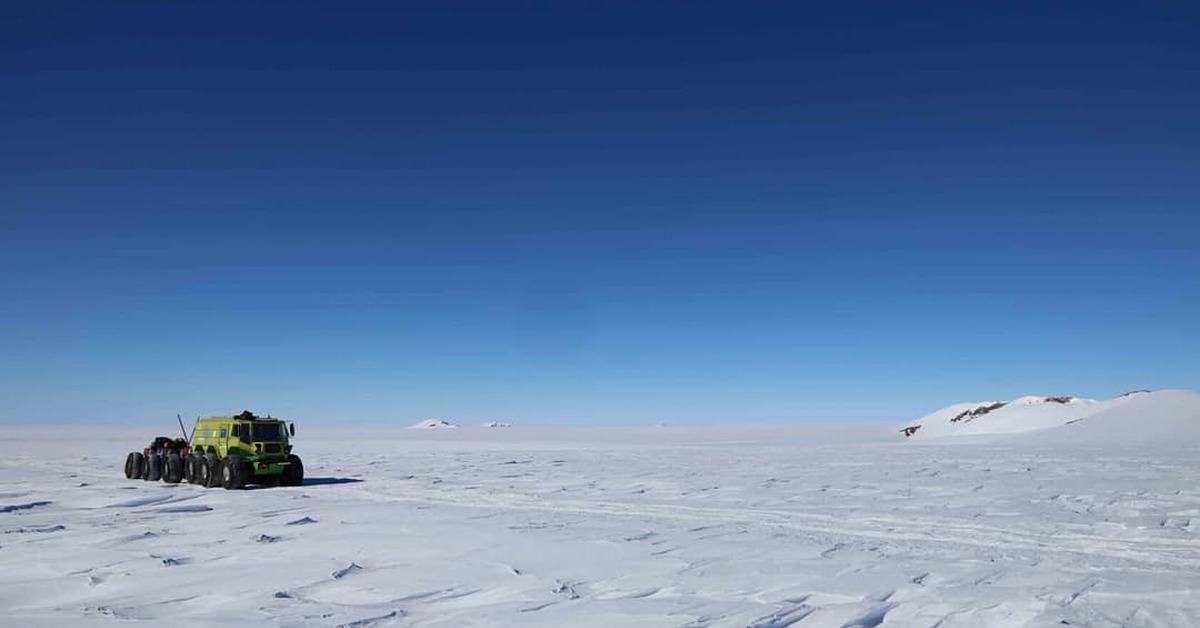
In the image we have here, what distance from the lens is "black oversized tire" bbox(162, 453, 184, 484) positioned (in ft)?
74.1

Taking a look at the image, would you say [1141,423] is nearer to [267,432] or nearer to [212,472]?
[267,432]

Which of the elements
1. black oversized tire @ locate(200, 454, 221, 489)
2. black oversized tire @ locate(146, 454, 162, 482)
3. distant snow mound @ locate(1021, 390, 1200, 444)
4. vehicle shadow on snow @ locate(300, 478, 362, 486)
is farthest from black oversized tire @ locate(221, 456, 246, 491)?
distant snow mound @ locate(1021, 390, 1200, 444)

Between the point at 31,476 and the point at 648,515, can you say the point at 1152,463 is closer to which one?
the point at 648,515

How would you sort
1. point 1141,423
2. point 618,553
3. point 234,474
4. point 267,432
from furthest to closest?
point 1141,423, point 267,432, point 234,474, point 618,553

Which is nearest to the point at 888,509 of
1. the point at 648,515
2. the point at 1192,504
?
the point at 648,515

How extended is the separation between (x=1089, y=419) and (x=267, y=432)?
46.8m

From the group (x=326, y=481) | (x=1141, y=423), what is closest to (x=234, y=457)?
(x=326, y=481)

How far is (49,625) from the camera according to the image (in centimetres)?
676

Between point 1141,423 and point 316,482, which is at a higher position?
point 316,482

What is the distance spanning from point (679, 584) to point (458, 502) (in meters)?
9.28

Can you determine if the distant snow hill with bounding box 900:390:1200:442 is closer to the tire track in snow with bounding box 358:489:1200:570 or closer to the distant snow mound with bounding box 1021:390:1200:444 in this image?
the distant snow mound with bounding box 1021:390:1200:444

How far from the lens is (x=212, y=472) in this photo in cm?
2108

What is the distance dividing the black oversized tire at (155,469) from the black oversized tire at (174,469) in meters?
0.72

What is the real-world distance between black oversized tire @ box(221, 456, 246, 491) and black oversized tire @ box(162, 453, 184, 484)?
3028 millimetres
